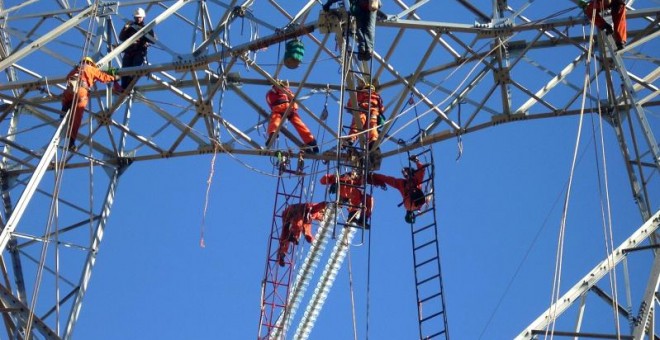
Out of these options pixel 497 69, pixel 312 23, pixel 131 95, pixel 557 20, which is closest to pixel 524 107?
pixel 497 69

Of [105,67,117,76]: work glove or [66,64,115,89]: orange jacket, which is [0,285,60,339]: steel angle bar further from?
[105,67,117,76]: work glove

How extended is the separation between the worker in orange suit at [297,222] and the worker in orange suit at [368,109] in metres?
2.18

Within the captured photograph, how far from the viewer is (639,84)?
A: 95.5 feet

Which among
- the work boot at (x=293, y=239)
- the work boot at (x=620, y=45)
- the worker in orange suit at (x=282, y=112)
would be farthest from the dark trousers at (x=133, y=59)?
the work boot at (x=620, y=45)

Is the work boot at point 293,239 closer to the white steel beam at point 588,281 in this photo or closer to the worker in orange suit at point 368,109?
the worker in orange suit at point 368,109

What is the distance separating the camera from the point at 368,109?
89.1 ft

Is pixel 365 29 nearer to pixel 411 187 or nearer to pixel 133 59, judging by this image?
pixel 411 187

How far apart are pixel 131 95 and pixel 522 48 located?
25.8 feet

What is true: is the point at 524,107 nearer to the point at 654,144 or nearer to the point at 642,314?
the point at 654,144

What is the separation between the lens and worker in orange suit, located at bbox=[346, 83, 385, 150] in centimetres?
2781

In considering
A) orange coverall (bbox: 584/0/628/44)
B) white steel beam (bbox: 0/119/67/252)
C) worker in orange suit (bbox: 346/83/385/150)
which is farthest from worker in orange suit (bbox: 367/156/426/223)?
white steel beam (bbox: 0/119/67/252)

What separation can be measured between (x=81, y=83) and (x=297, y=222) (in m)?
6.26

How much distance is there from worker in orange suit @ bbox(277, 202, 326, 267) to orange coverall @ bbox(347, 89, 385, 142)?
2455 mm

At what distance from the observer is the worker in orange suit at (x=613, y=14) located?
25844mm
